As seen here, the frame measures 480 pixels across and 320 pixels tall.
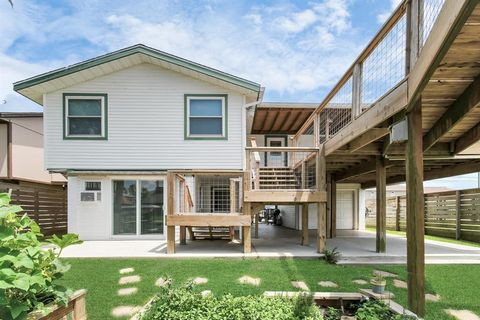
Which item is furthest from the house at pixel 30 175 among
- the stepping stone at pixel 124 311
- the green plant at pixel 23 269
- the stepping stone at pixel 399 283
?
the stepping stone at pixel 399 283

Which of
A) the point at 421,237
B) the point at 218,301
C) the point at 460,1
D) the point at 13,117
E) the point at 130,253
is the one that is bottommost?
the point at 130,253

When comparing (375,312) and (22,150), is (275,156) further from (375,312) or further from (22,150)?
(375,312)

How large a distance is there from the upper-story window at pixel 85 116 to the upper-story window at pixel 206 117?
2.49 meters

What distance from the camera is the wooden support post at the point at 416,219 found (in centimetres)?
389

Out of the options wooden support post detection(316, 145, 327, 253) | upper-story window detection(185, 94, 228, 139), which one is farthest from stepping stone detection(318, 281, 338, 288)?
upper-story window detection(185, 94, 228, 139)

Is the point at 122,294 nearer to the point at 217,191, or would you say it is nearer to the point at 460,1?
the point at 460,1

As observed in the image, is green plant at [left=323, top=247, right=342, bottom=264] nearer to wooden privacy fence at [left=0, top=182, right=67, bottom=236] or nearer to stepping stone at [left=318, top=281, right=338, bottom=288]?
stepping stone at [left=318, top=281, right=338, bottom=288]

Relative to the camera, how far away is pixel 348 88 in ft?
21.7

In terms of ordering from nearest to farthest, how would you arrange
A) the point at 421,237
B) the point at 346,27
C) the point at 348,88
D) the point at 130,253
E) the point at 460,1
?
the point at 460,1, the point at 421,237, the point at 348,88, the point at 130,253, the point at 346,27

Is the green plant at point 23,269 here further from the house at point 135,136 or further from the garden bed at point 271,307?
the house at point 135,136

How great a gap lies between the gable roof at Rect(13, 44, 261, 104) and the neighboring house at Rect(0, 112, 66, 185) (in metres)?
2.65

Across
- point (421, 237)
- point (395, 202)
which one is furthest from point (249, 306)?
point (395, 202)

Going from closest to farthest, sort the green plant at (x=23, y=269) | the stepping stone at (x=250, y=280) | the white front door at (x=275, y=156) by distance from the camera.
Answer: the green plant at (x=23, y=269) < the stepping stone at (x=250, y=280) < the white front door at (x=275, y=156)

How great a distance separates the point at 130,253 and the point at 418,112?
6445 mm
